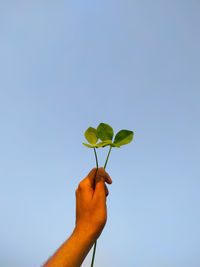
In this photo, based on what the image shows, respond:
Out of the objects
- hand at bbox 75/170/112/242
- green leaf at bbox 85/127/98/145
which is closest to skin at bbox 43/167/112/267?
hand at bbox 75/170/112/242

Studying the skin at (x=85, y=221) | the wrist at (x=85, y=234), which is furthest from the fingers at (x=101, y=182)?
the wrist at (x=85, y=234)

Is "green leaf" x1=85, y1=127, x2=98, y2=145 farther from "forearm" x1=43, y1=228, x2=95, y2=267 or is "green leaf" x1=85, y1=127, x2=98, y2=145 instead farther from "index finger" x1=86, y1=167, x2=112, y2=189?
"forearm" x1=43, y1=228, x2=95, y2=267

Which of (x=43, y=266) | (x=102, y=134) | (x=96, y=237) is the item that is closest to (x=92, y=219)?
(x=96, y=237)

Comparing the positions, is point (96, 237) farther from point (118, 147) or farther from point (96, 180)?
point (118, 147)

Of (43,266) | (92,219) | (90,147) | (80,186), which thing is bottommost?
(43,266)

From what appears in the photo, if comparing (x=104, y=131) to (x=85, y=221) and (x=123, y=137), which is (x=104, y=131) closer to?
(x=123, y=137)

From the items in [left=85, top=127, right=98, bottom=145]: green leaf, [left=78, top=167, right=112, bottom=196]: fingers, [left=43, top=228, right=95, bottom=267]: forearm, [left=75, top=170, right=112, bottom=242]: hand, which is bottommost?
[left=43, top=228, right=95, bottom=267]: forearm

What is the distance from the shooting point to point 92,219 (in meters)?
0.79

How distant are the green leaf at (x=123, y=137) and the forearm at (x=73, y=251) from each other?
13.8 inches

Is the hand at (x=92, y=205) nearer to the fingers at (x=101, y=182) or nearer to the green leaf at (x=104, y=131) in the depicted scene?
the fingers at (x=101, y=182)

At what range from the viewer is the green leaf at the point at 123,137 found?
84 cm

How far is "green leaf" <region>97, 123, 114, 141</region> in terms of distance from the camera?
33.1 inches

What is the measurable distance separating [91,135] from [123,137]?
0.41 ft

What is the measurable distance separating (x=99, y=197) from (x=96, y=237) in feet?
0.45
